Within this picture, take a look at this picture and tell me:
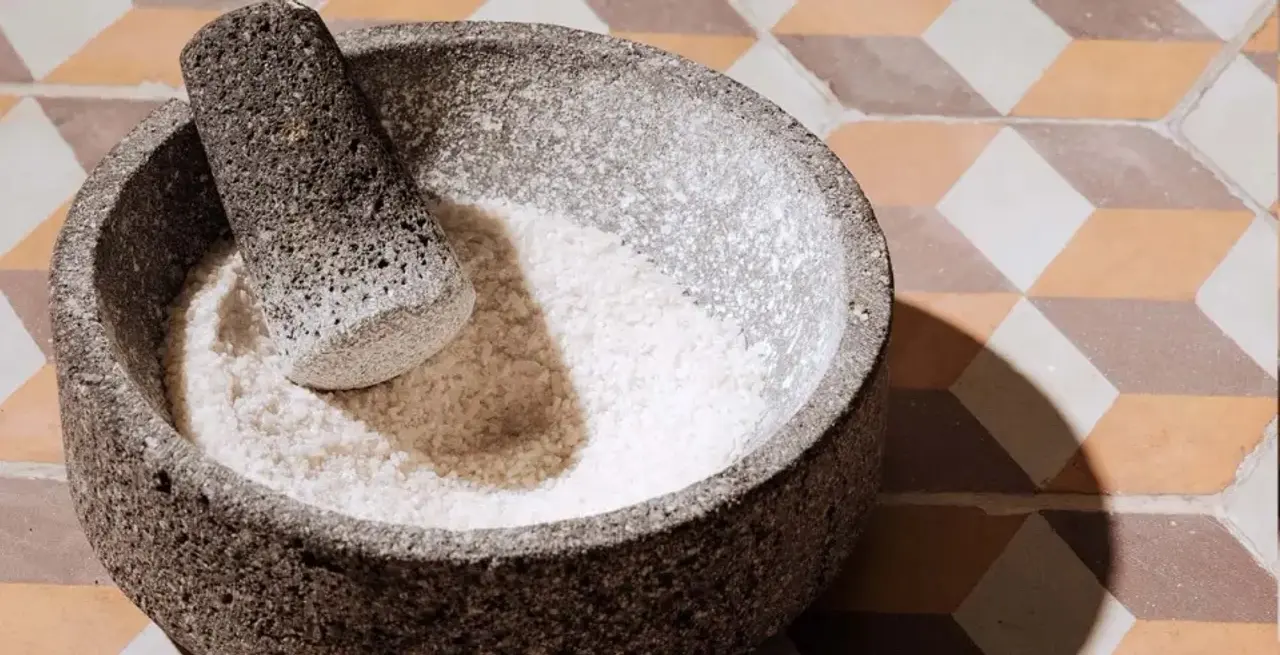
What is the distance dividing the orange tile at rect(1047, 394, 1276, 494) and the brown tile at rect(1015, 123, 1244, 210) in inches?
11.0

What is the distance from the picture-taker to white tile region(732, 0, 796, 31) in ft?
6.47

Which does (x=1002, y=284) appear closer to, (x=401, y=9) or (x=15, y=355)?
(x=401, y=9)

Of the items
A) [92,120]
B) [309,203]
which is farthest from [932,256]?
[92,120]

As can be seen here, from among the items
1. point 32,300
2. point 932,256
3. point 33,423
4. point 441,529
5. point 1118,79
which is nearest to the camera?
point 441,529

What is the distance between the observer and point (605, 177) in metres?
1.44

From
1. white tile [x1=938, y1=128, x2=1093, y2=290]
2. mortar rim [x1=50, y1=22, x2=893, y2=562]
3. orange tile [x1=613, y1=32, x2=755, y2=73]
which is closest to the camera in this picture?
mortar rim [x1=50, y1=22, x2=893, y2=562]

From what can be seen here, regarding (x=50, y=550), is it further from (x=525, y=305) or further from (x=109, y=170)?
(x=525, y=305)

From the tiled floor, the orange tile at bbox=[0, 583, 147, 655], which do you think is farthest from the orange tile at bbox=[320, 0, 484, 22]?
the orange tile at bbox=[0, 583, 147, 655]

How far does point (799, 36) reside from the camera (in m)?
1.95

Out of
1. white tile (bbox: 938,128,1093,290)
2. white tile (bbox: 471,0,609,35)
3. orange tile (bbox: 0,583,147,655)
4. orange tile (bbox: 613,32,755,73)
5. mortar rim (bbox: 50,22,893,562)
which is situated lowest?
orange tile (bbox: 0,583,147,655)

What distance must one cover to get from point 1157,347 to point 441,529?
87 cm

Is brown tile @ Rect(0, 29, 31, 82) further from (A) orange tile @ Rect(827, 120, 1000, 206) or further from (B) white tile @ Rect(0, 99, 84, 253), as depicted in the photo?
(A) orange tile @ Rect(827, 120, 1000, 206)

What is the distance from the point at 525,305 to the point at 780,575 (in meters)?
0.36

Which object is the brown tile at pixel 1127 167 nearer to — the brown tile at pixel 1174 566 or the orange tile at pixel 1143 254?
the orange tile at pixel 1143 254
